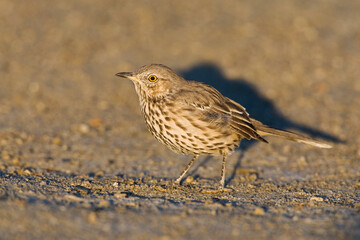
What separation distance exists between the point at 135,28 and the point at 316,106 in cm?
542

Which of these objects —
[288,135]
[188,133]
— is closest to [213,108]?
[188,133]

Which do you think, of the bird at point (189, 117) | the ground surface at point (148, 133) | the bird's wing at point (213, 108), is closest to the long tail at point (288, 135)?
the bird at point (189, 117)

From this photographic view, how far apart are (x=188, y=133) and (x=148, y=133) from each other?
9.27ft

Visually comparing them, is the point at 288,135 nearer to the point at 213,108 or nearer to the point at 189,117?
the point at 213,108

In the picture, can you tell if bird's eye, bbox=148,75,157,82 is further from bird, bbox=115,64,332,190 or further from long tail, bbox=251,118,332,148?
long tail, bbox=251,118,332,148

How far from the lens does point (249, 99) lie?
→ 10578 mm

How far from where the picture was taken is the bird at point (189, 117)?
6523mm

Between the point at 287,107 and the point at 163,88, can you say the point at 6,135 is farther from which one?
the point at 287,107

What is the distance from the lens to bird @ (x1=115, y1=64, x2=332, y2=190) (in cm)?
652

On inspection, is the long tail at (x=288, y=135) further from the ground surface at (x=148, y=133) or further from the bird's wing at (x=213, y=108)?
the ground surface at (x=148, y=133)

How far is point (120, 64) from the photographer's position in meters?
11.4

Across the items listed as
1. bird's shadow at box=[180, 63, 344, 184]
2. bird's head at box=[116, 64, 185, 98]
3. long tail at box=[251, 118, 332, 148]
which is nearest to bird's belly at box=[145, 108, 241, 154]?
bird's head at box=[116, 64, 185, 98]

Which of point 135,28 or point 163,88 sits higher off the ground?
point 135,28

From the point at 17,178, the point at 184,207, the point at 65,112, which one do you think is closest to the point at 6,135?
the point at 65,112
